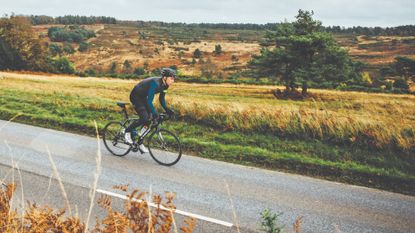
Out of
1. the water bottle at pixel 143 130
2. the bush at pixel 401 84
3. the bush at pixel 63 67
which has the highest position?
the water bottle at pixel 143 130

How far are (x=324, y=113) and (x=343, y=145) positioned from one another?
1.81 meters

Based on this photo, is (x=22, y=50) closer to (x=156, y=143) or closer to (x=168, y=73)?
(x=156, y=143)

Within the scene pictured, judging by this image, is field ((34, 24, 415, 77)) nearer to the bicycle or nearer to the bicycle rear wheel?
the bicycle rear wheel

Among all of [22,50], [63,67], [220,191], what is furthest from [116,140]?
[22,50]

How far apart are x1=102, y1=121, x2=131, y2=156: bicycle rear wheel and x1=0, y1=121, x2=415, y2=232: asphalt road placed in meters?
0.23

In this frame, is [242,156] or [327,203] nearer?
[327,203]

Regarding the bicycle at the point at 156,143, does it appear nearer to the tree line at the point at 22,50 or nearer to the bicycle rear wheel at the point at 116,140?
the bicycle rear wheel at the point at 116,140

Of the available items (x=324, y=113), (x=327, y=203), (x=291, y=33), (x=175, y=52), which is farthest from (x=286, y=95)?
(x=175, y=52)

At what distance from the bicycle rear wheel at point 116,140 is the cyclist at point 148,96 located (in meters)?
Answer: 0.33

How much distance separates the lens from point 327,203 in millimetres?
6805

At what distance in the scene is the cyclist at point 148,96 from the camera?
27.8ft

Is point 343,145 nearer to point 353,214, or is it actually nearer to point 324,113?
point 324,113

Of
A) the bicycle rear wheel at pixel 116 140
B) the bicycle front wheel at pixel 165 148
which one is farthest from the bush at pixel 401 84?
the bicycle rear wheel at pixel 116 140

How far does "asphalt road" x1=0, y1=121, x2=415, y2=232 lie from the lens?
5992mm
